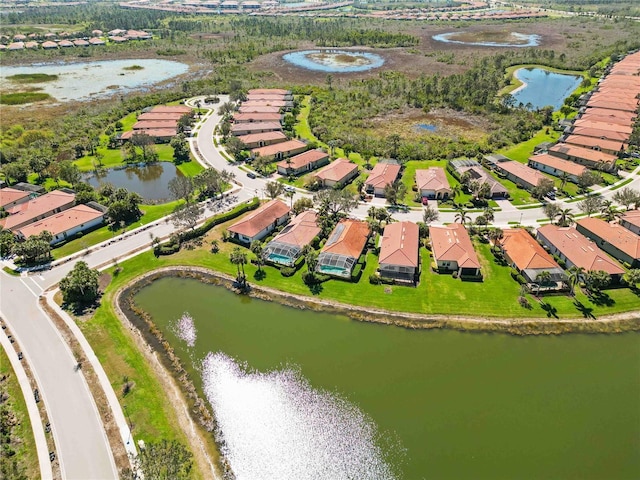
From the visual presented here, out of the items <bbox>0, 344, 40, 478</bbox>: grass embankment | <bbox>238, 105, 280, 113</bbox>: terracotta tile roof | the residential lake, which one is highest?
<bbox>238, 105, 280, 113</bbox>: terracotta tile roof

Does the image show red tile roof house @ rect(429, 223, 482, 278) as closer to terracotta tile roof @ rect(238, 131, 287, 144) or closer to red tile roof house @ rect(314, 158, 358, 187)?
red tile roof house @ rect(314, 158, 358, 187)

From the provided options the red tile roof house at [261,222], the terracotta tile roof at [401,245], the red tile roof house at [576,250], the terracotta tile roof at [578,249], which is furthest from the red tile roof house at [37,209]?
the terracotta tile roof at [578,249]

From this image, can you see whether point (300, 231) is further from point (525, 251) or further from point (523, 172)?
point (523, 172)

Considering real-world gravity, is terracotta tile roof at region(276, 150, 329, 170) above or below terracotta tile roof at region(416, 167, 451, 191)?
above

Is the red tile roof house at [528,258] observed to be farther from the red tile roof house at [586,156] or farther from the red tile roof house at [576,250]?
the red tile roof house at [586,156]

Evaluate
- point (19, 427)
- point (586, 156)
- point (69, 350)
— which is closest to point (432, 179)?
point (586, 156)

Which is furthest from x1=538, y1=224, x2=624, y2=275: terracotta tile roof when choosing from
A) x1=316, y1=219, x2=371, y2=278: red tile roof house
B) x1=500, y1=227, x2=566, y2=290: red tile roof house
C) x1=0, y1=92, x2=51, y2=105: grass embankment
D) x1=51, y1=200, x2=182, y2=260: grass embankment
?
x1=0, y1=92, x2=51, y2=105: grass embankment

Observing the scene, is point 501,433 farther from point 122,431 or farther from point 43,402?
point 43,402
